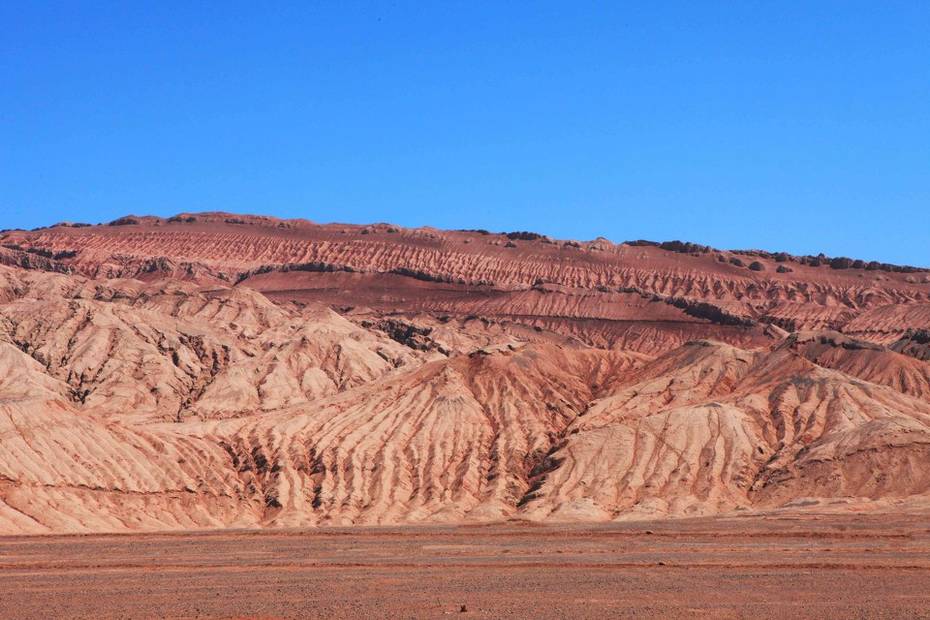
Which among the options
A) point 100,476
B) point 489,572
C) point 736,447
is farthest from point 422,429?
point 489,572

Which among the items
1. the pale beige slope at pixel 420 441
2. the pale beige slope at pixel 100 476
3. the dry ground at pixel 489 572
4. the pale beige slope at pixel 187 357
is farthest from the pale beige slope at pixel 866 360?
the pale beige slope at pixel 100 476

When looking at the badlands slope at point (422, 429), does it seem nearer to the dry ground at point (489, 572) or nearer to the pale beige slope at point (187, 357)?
the pale beige slope at point (187, 357)

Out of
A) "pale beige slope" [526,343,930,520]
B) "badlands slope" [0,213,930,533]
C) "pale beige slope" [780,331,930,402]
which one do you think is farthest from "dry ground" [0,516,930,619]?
"pale beige slope" [780,331,930,402]

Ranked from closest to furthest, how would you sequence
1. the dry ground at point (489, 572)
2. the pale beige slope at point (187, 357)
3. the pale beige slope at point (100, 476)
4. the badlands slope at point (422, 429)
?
the dry ground at point (489, 572), the pale beige slope at point (100, 476), the badlands slope at point (422, 429), the pale beige slope at point (187, 357)

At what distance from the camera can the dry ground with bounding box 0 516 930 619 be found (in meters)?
50.1

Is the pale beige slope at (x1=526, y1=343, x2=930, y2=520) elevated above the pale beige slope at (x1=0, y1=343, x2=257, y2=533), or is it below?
above

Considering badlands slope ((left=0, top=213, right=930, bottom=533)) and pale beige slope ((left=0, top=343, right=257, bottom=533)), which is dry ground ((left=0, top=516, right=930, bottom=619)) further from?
badlands slope ((left=0, top=213, right=930, bottom=533))

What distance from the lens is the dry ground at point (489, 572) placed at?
50.1 m

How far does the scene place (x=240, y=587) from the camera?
54.2 m

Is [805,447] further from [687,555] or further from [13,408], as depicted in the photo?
[13,408]

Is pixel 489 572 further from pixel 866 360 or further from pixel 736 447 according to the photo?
pixel 866 360

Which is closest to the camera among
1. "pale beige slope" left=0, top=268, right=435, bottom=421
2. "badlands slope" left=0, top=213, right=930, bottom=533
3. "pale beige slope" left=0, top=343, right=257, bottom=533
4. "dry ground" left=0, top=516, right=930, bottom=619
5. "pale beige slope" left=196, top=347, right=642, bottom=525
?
"dry ground" left=0, top=516, right=930, bottom=619

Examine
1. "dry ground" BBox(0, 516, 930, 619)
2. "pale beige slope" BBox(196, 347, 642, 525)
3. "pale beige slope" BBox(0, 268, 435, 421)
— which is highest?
"pale beige slope" BBox(0, 268, 435, 421)

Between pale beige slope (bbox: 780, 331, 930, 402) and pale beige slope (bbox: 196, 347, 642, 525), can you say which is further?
pale beige slope (bbox: 780, 331, 930, 402)
